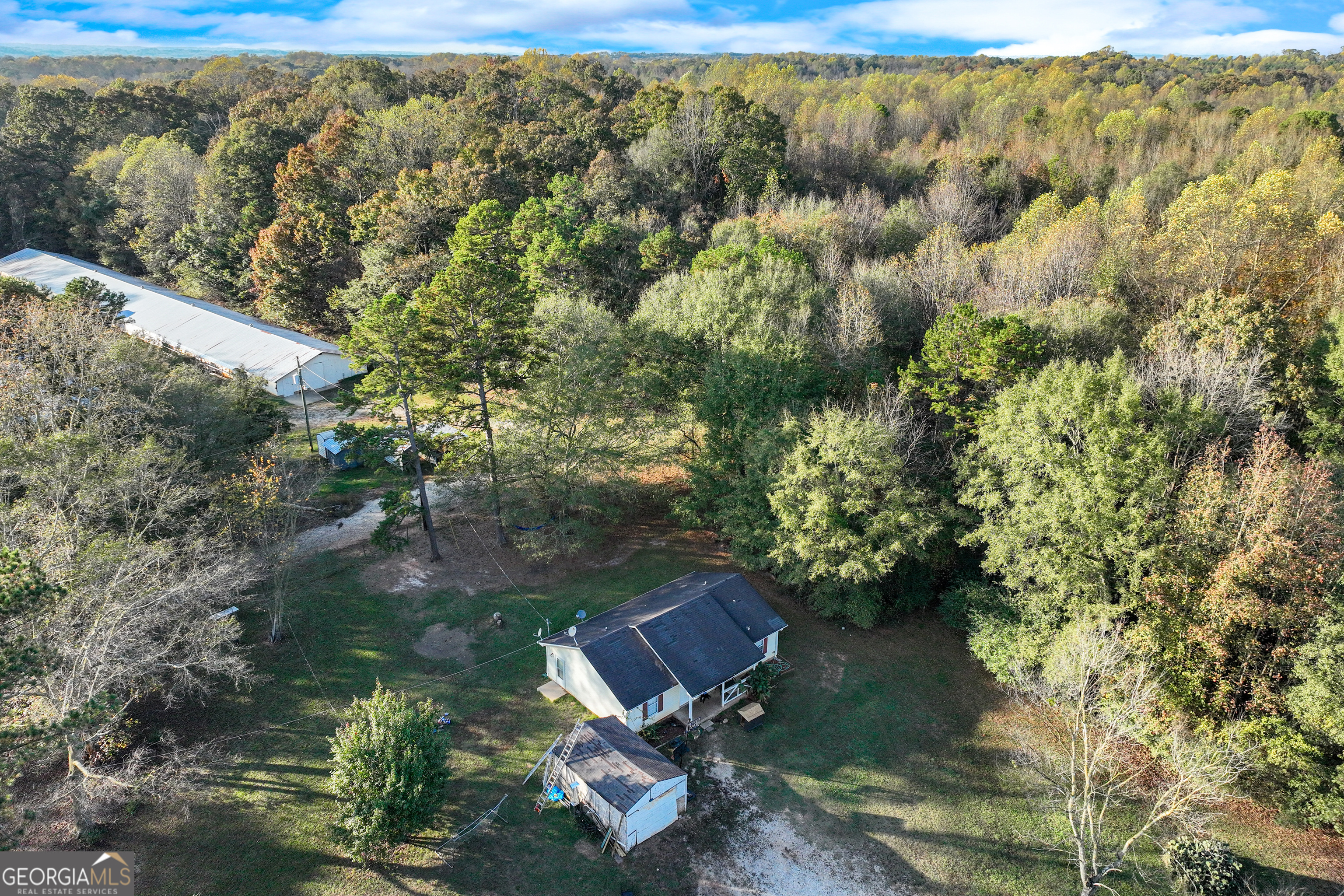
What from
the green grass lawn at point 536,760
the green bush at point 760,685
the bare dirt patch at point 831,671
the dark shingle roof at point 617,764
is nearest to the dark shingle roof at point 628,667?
the dark shingle roof at point 617,764

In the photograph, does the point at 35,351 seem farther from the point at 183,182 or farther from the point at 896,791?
the point at 183,182

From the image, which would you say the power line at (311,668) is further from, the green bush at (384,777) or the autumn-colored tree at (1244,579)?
the autumn-colored tree at (1244,579)

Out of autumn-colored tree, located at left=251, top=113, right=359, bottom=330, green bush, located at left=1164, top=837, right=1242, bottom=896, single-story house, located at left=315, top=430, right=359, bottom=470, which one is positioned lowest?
green bush, located at left=1164, top=837, right=1242, bottom=896

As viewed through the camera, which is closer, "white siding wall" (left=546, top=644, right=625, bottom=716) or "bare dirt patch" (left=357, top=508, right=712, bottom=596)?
"white siding wall" (left=546, top=644, right=625, bottom=716)

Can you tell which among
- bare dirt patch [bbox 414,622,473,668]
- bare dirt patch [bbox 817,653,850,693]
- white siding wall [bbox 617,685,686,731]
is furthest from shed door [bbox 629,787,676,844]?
bare dirt patch [bbox 414,622,473,668]

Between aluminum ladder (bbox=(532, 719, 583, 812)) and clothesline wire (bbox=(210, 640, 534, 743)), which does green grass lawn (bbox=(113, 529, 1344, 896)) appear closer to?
clothesline wire (bbox=(210, 640, 534, 743))

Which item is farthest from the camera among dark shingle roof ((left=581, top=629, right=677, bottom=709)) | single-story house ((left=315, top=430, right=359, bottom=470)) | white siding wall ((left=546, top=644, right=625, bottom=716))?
single-story house ((left=315, top=430, right=359, bottom=470))

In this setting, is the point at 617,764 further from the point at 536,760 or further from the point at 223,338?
the point at 223,338
